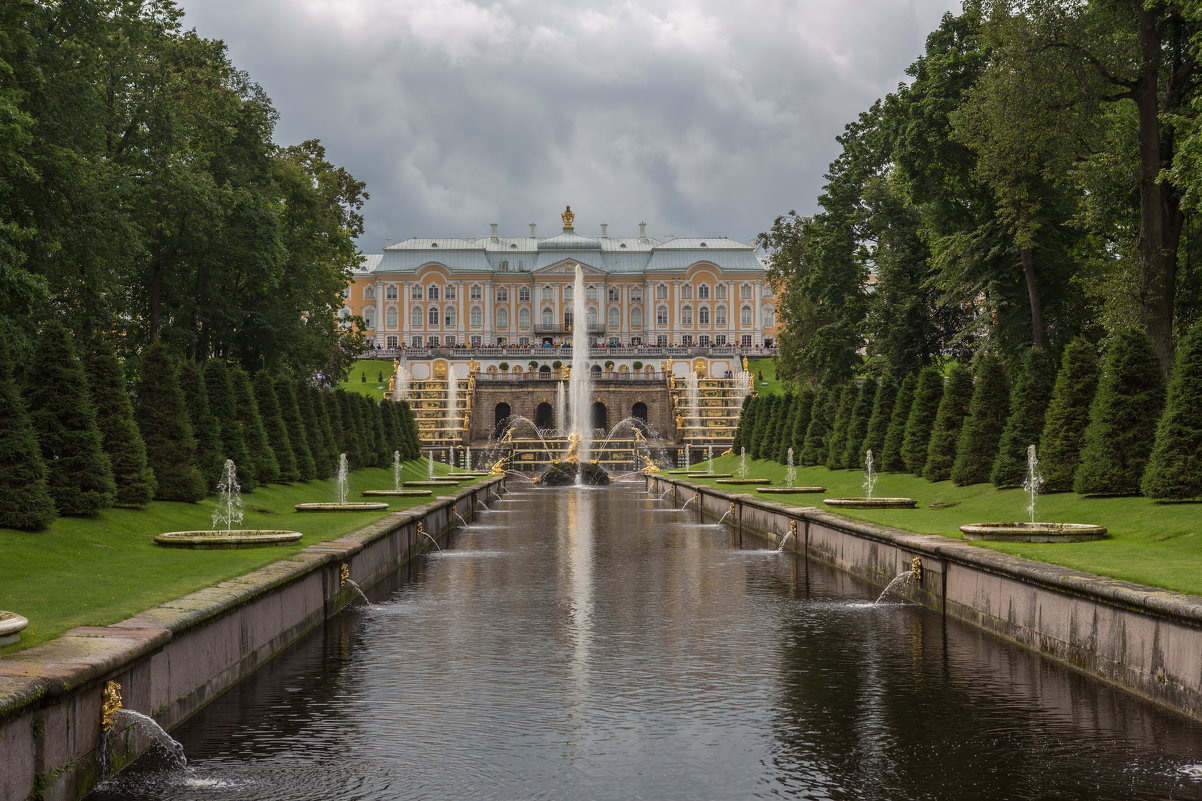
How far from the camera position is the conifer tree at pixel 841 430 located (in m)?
38.0

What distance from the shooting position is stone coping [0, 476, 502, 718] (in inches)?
244

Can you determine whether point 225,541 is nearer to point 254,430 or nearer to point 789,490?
point 254,430

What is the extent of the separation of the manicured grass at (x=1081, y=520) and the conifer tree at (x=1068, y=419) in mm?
553

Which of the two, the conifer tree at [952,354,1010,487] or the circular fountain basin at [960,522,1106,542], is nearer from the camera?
the circular fountain basin at [960,522,1106,542]

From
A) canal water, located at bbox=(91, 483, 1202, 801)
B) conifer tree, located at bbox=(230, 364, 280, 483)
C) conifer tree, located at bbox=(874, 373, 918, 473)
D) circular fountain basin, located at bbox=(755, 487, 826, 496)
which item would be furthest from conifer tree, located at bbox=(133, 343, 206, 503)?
conifer tree, located at bbox=(874, 373, 918, 473)

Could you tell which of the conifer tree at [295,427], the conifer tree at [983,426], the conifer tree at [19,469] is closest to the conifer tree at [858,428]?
the conifer tree at [983,426]

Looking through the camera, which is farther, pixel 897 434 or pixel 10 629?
pixel 897 434

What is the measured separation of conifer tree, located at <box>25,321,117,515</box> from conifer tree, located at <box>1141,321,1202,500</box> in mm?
14803

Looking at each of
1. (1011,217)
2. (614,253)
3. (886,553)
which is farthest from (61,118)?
(614,253)

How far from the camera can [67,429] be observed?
17.1 meters

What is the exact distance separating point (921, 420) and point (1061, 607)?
69.2ft

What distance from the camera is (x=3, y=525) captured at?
14.2 m

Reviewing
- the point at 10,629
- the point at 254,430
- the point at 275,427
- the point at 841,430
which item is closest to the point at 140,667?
the point at 10,629

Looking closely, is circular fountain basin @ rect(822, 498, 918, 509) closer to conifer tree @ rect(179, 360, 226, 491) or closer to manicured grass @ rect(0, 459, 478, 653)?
manicured grass @ rect(0, 459, 478, 653)
